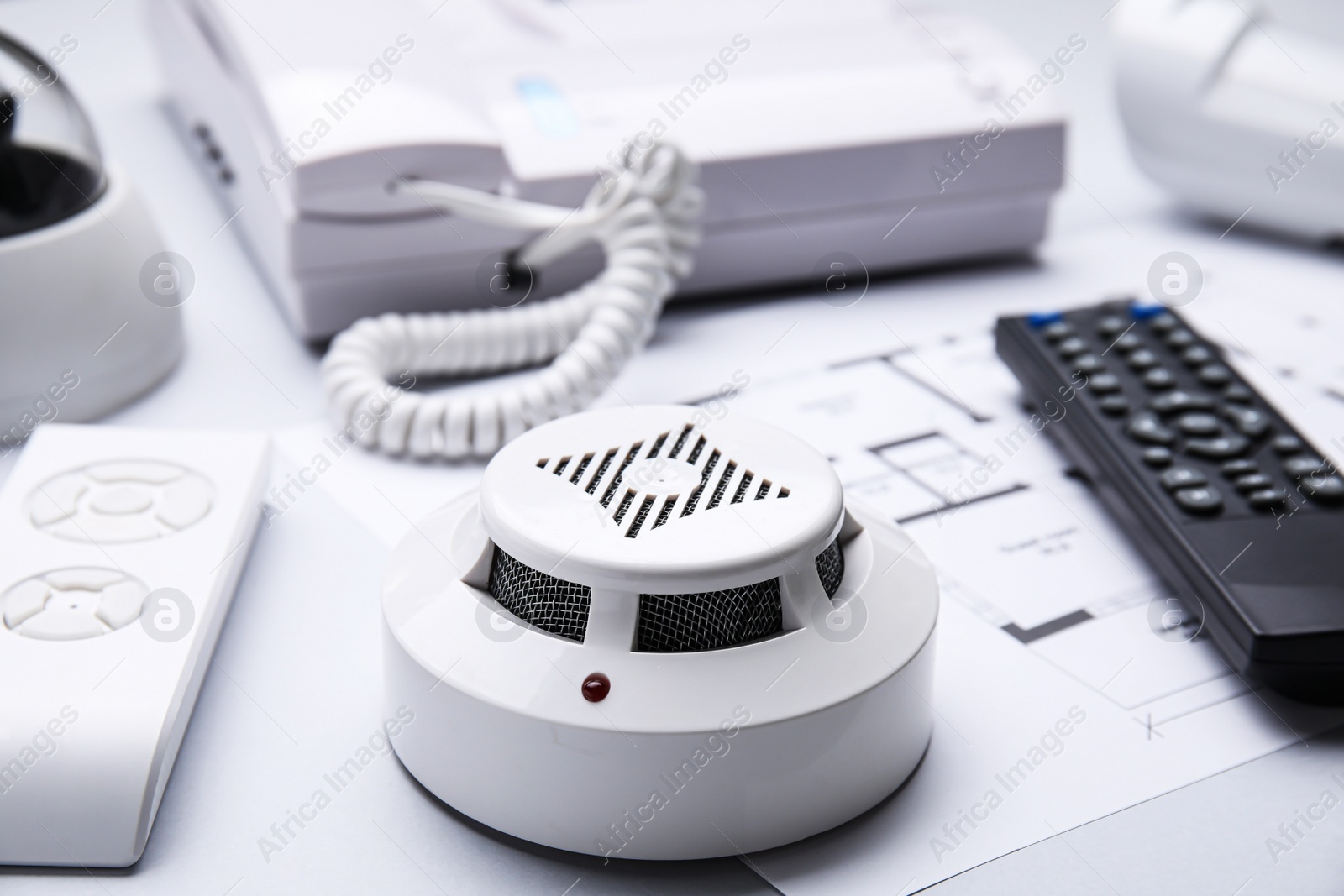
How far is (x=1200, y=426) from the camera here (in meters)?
0.49

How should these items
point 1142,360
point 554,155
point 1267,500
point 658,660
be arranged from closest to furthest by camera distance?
point 658,660 → point 1267,500 → point 1142,360 → point 554,155

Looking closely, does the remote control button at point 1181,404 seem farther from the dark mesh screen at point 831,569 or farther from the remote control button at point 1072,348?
the dark mesh screen at point 831,569

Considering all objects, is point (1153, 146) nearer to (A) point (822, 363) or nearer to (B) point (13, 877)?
(A) point (822, 363)

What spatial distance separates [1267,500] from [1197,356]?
0.12 metres

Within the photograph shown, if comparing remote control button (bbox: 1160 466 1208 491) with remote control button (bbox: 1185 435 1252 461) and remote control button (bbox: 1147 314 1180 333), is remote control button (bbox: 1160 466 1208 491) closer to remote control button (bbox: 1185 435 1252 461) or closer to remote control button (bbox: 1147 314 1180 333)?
remote control button (bbox: 1185 435 1252 461)

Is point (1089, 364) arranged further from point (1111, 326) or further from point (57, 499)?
point (57, 499)

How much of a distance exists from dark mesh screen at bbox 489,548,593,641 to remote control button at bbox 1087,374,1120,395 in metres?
0.29

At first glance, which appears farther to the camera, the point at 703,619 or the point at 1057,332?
the point at 1057,332

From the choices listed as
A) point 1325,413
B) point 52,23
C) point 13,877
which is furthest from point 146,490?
point 52,23

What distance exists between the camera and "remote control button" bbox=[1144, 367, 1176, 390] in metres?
0.52

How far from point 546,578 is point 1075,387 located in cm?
29

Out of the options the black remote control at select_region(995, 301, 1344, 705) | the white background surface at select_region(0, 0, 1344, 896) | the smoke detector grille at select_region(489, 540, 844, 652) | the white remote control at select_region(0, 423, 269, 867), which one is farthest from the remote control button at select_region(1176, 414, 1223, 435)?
the white remote control at select_region(0, 423, 269, 867)

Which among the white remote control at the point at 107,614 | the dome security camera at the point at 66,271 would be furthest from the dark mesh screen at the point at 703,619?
the dome security camera at the point at 66,271

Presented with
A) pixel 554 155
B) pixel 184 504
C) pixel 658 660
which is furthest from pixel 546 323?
pixel 658 660
